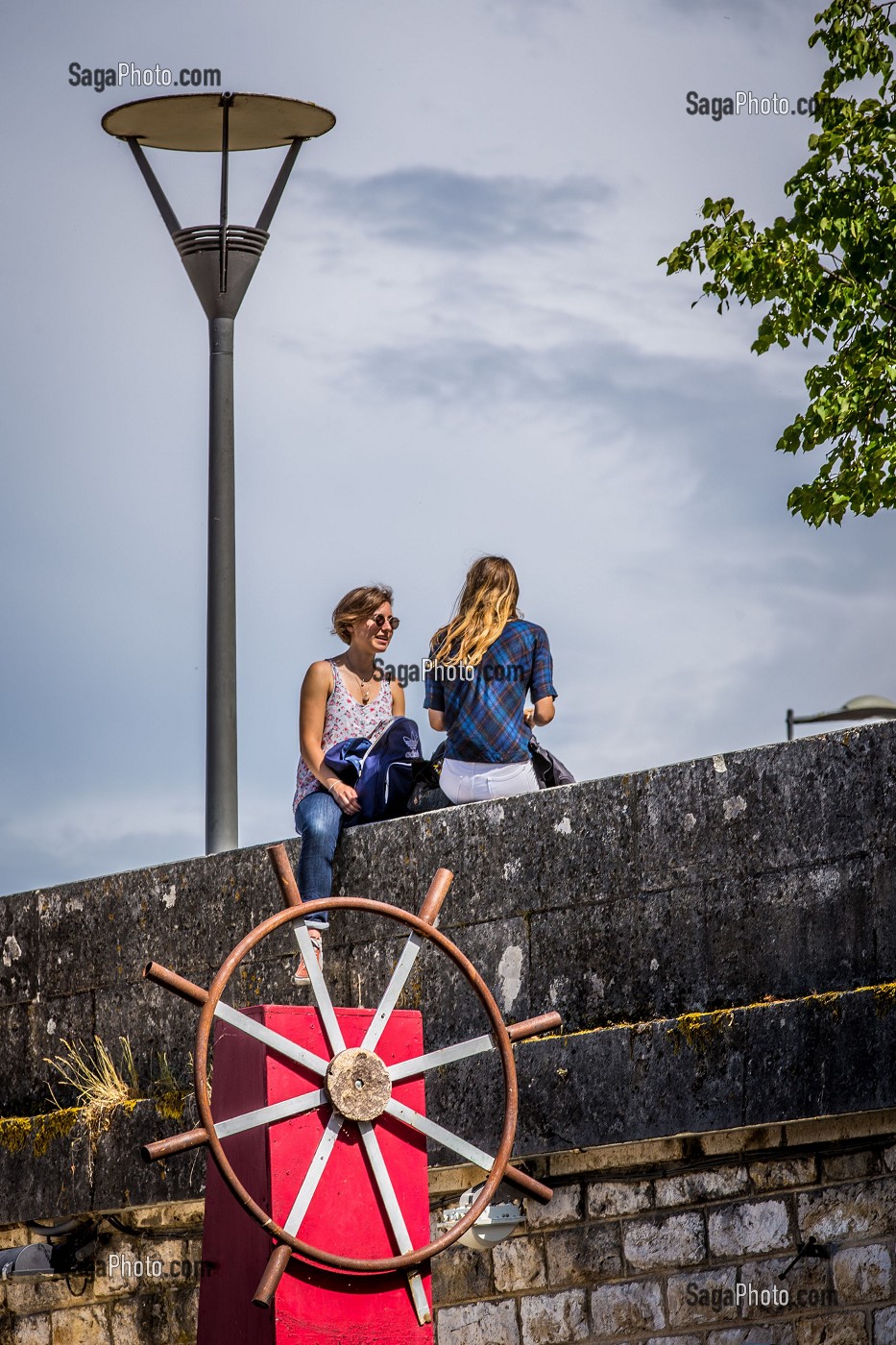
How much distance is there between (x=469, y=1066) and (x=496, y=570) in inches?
65.5

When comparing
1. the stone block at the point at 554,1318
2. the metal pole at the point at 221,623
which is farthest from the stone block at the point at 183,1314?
the metal pole at the point at 221,623

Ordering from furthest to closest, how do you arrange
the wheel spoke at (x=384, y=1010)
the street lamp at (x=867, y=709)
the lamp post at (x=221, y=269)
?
the street lamp at (x=867, y=709) → the lamp post at (x=221, y=269) → the wheel spoke at (x=384, y=1010)

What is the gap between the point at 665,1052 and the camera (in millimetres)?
5484

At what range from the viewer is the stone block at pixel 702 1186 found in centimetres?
532

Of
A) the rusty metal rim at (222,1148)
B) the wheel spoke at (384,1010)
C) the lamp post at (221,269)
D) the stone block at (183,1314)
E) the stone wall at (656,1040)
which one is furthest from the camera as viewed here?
the lamp post at (221,269)

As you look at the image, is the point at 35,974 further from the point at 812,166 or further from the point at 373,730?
the point at 812,166

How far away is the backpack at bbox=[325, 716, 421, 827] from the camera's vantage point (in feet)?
21.7

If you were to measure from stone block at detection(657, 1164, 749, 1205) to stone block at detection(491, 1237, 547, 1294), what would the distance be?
0.44m

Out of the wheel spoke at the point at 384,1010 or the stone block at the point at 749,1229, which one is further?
the stone block at the point at 749,1229

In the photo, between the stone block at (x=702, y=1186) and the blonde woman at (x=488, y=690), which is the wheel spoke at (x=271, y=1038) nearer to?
the stone block at (x=702, y=1186)

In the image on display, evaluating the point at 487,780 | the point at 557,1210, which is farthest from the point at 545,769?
the point at 557,1210

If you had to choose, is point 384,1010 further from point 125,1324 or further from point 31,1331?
point 31,1331

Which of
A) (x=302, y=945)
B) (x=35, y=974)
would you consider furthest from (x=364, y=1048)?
(x=35, y=974)

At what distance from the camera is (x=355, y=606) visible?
6801mm
